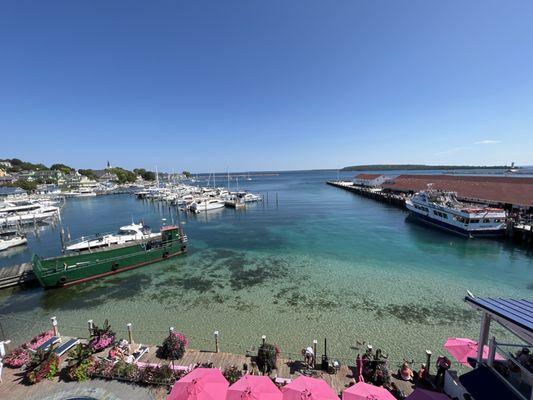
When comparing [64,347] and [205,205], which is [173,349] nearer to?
[64,347]

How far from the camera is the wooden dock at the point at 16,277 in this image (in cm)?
2291

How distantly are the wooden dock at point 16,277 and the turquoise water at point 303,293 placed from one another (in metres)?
1.55

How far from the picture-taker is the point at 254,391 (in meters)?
8.12

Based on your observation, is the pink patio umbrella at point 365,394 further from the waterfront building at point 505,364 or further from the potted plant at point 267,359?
the potted plant at point 267,359

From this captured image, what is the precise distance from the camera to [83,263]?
24.7 meters

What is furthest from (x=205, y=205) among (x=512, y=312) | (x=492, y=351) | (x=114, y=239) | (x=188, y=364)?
(x=512, y=312)

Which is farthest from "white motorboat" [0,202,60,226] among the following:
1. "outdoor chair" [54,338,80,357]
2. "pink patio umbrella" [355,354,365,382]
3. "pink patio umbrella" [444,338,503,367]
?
"pink patio umbrella" [444,338,503,367]

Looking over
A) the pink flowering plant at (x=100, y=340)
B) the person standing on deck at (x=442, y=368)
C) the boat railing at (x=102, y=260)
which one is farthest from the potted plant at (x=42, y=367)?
the person standing on deck at (x=442, y=368)

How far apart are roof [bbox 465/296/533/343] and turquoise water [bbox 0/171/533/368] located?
737 cm

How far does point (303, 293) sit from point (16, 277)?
2660cm

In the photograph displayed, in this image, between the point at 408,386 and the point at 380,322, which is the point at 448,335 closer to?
the point at 380,322

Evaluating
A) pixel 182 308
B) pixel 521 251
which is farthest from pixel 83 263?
pixel 521 251

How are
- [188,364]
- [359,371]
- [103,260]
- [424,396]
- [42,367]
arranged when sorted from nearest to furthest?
[424,396] → [359,371] → [42,367] → [188,364] → [103,260]

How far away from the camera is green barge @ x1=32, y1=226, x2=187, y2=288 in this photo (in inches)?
894
